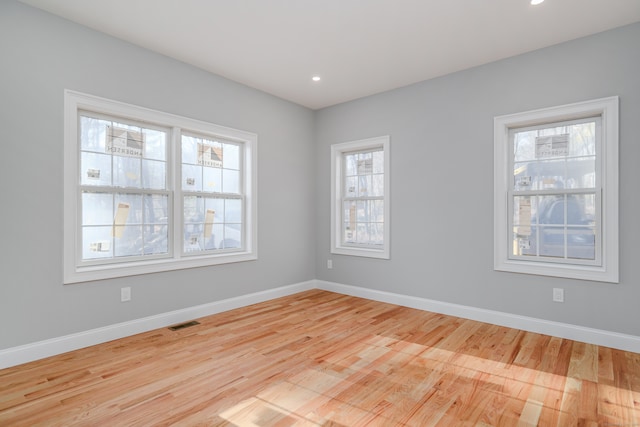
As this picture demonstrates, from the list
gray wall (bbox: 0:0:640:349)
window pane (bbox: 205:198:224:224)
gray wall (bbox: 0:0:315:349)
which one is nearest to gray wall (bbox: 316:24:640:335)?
gray wall (bbox: 0:0:640:349)

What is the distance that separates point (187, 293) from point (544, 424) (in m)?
3.39

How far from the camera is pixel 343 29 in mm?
3031

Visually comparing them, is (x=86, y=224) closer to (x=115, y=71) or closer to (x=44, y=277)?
(x=44, y=277)

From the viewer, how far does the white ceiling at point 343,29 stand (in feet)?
8.82

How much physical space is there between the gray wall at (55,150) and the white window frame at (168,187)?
6 centimetres

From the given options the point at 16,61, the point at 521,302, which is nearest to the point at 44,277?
the point at 16,61

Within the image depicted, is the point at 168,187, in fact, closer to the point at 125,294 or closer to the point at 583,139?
the point at 125,294

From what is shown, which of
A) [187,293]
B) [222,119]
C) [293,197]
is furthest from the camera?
[293,197]

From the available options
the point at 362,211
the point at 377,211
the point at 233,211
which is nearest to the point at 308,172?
the point at 362,211

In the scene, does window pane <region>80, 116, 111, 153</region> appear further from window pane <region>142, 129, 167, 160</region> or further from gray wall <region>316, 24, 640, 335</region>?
gray wall <region>316, 24, 640, 335</region>

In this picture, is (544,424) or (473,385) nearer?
(544,424)

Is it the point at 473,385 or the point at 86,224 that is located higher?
the point at 86,224

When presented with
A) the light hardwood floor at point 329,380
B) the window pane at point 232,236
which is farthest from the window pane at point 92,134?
the light hardwood floor at point 329,380

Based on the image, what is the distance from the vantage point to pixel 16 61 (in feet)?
8.61
